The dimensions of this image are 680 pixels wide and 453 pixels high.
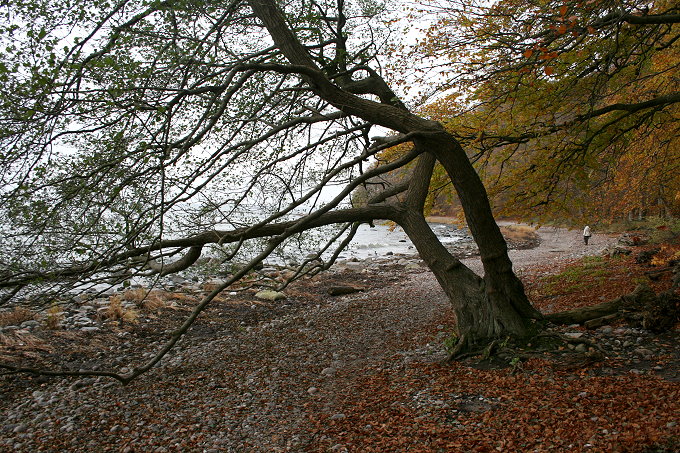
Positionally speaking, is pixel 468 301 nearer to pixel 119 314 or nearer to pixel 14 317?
pixel 119 314

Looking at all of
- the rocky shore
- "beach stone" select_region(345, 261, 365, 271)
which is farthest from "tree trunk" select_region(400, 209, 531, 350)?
"beach stone" select_region(345, 261, 365, 271)

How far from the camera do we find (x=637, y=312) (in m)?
6.25

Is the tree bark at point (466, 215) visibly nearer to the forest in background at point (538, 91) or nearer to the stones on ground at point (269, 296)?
the forest in background at point (538, 91)

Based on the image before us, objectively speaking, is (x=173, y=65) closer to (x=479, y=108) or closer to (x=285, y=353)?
(x=479, y=108)

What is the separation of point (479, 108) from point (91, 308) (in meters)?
12.1

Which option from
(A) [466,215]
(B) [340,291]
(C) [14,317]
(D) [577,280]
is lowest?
(D) [577,280]

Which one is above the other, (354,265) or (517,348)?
(354,265)

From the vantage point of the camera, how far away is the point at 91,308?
12625mm

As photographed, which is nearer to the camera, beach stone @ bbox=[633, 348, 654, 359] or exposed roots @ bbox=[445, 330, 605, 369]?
beach stone @ bbox=[633, 348, 654, 359]

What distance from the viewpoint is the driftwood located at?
18.7 ft

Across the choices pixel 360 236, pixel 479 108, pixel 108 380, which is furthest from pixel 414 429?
pixel 360 236

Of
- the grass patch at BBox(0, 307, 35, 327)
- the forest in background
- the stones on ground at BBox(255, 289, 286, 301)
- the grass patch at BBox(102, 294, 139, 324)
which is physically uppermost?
the forest in background

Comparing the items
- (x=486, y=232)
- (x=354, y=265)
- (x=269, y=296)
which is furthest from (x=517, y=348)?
(x=354, y=265)

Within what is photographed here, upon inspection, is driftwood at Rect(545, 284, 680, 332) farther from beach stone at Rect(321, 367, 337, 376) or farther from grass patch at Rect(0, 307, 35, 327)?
grass patch at Rect(0, 307, 35, 327)
